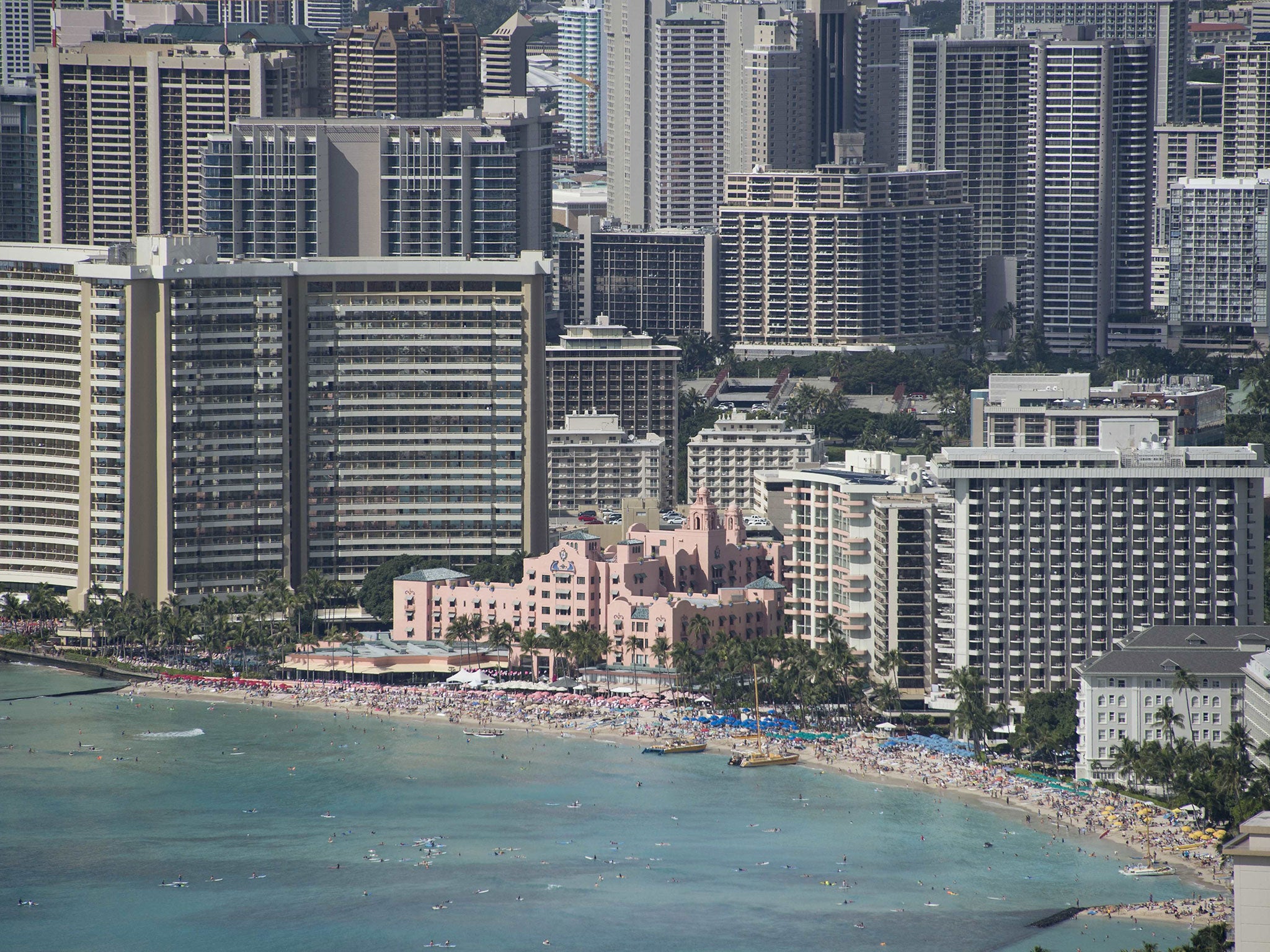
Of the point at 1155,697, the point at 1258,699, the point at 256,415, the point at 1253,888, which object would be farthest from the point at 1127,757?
the point at 256,415

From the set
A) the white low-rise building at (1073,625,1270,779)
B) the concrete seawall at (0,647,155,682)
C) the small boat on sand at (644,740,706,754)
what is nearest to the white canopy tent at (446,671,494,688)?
the small boat on sand at (644,740,706,754)

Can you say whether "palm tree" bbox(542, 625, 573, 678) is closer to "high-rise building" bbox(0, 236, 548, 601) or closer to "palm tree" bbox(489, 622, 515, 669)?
"palm tree" bbox(489, 622, 515, 669)

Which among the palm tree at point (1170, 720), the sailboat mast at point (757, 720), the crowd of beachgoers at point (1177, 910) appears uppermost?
the palm tree at point (1170, 720)

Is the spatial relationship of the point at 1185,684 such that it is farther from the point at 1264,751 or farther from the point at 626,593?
the point at 626,593

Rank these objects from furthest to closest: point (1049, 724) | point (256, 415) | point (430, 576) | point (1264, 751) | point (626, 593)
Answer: point (256, 415), point (430, 576), point (626, 593), point (1049, 724), point (1264, 751)

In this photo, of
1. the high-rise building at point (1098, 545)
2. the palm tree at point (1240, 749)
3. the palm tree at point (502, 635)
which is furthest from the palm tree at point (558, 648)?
the palm tree at point (1240, 749)

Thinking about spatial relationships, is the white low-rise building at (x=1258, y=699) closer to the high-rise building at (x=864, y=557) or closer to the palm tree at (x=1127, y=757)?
the palm tree at (x=1127, y=757)

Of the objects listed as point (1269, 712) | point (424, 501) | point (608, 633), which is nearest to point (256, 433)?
point (424, 501)
